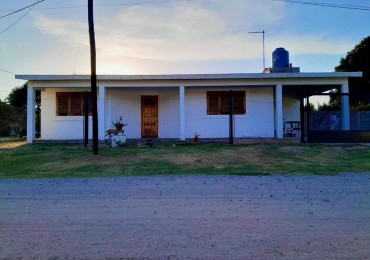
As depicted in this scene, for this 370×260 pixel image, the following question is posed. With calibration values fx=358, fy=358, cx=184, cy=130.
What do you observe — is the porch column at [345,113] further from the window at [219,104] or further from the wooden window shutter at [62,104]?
the wooden window shutter at [62,104]

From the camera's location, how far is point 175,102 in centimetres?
1875

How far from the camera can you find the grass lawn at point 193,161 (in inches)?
360

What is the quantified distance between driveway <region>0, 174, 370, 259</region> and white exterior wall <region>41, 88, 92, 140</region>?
11.0 metres

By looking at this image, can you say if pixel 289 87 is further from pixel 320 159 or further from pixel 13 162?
pixel 13 162

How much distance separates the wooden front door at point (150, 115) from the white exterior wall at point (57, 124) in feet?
10.6

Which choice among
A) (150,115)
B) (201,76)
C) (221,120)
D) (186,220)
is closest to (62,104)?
(150,115)

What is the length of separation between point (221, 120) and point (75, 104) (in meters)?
7.52

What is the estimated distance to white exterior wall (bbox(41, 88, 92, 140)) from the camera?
59.7ft

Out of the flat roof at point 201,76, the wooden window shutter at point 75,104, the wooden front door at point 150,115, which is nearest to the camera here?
the flat roof at point 201,76

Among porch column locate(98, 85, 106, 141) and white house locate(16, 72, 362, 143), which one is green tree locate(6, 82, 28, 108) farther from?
porch column locate(98, 85, 106, 141)

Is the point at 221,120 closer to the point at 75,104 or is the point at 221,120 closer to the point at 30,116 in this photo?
the point at 75,104

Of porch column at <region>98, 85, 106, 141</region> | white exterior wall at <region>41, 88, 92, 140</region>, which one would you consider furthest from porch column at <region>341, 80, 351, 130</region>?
white exterior wall at <region>41, 88, 92, 140</region>

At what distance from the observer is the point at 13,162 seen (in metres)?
10.9

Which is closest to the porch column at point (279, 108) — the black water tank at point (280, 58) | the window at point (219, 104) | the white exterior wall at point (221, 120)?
the white exterior wall at point (221, 120)
